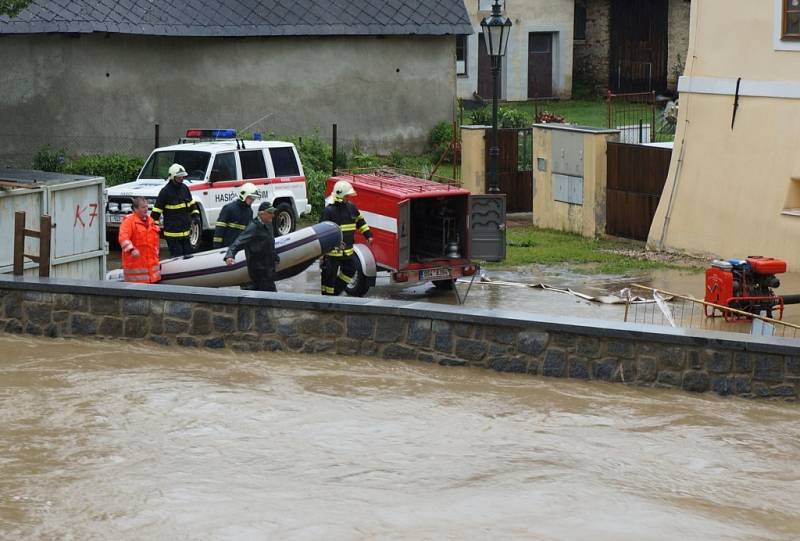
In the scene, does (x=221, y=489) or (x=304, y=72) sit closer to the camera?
(x=221, y=489)

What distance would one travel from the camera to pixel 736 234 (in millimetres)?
21062

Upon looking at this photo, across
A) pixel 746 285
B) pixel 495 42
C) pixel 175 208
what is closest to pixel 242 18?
pixel 495 42

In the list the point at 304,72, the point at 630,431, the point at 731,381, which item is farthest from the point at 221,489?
the point at 304,72

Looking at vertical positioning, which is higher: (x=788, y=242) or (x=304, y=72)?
(x=304, y=72)

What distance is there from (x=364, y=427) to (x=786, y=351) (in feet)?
12.3

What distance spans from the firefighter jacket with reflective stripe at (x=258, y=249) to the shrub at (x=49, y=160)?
517 inches

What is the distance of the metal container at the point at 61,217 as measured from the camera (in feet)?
54.1

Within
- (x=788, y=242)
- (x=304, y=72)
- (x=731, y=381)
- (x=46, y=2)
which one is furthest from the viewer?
(x=304, y=72)

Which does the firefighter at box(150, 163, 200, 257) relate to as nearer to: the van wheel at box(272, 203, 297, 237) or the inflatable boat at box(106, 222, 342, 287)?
the inflatable boat at box(106, 222, 342, 287)

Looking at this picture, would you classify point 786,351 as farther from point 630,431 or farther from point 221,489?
point 221,489

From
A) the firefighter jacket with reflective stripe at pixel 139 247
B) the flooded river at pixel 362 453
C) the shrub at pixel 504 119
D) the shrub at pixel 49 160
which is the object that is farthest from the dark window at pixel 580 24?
the flooded river at pixel 362 453

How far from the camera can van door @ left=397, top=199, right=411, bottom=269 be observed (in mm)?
17828

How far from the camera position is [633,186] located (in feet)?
77.1

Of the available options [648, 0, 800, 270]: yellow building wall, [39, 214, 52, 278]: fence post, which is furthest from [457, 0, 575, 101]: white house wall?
[39, 214, 52, 278]: fence post
